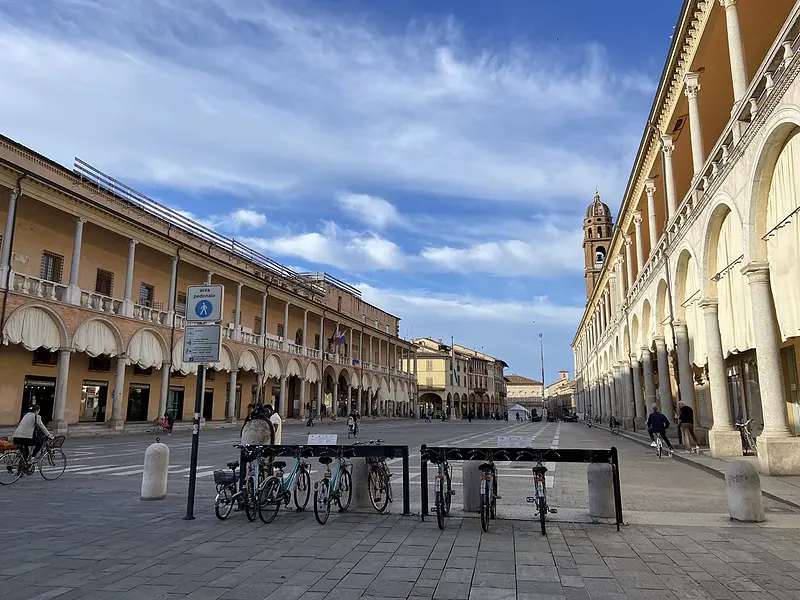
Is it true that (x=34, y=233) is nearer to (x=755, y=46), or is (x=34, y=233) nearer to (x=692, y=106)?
(x=692, y=106)

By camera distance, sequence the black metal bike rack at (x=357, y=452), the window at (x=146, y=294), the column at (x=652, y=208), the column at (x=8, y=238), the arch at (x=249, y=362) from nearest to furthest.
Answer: the black metal bike rack at (x=357, y=452) < the column at (x=8, y=238) < the column at (x=652, y=208) < the window at (x=146, y=294) < the arch at (x=249, y=362)

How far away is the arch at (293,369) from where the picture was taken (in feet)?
150

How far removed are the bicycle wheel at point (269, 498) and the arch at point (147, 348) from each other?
2379 cm

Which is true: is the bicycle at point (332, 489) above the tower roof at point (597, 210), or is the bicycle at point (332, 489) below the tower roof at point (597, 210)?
below

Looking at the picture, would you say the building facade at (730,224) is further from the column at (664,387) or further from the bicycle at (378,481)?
the bicycle at (378,481)

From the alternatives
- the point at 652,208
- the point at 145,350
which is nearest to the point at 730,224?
the point at 652,208

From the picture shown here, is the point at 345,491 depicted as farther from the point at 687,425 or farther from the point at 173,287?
the point at 173,287

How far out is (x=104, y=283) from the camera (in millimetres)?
30438

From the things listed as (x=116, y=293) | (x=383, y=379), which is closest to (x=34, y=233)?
(x=116, y=293)

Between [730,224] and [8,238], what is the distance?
25.7 m

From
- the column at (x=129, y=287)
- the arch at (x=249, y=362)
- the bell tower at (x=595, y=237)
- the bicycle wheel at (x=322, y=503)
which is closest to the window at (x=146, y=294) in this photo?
the column at (x=129, y=287)

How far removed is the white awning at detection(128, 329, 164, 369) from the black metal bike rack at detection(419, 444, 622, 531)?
2516 centimetres


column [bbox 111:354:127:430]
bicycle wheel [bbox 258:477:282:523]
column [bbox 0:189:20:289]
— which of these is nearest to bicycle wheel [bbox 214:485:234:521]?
bicycle wheel [bbox 258:477:282:523]

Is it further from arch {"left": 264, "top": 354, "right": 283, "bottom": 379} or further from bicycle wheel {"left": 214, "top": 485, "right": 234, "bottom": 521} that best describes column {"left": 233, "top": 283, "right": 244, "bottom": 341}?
bicycle wheel {"left": 214, "top": 485, "right": 234, "bottom": 521}
